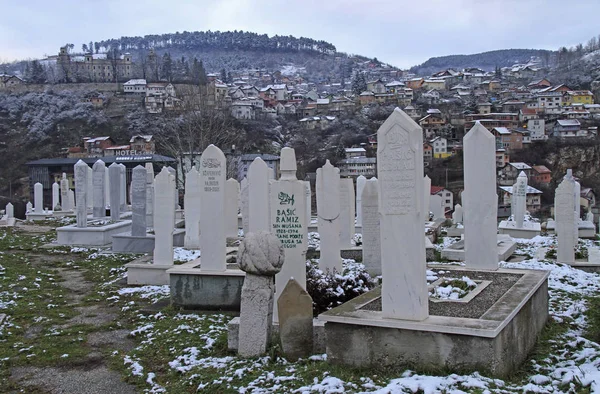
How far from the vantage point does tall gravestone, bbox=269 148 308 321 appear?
25.8ft

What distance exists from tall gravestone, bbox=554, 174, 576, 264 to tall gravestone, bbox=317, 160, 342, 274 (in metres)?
5.34

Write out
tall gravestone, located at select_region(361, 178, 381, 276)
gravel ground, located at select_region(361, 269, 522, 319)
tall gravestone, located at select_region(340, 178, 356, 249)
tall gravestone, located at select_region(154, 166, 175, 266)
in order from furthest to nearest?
tall gravestone, located at select_region(340, 178, 356, 249), tall gravestone, located at select_region(154, 166, 175, 266), tall gravestone, located at select_region(361, 178, 381, 276), gravel ground, located at select_region(361, 269, 522, 319)

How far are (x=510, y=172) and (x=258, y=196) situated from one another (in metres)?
67.5

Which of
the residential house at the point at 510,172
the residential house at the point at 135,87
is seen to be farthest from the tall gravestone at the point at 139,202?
the residential house at the point at 135,87

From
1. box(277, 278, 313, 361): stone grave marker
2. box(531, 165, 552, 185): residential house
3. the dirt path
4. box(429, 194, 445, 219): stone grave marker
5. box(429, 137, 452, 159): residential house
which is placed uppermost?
box(429, 137, 452, 159): residential house

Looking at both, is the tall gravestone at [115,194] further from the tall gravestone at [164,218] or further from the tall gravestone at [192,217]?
the tall gravestone at [164,218]

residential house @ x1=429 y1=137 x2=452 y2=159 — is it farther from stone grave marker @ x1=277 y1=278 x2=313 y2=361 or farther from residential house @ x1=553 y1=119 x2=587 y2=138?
stone grave marker @ x1=277 y1=278 x2=313 y2=361

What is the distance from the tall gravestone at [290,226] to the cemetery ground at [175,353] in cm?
134

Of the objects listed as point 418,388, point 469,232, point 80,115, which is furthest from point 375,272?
point 80,115

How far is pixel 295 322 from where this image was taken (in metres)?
6.46

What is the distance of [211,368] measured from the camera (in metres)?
6.41

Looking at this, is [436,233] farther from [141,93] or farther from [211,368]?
[141,93]

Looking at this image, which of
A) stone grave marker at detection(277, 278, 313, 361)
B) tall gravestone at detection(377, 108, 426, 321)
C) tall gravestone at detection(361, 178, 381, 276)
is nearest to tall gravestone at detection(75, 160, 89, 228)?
tall gravestone at detection(361, 178, 381, 276)

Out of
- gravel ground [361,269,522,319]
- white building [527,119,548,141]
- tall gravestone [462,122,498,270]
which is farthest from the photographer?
white building [527,119,548,141]
